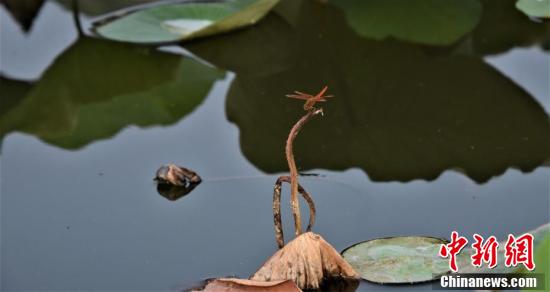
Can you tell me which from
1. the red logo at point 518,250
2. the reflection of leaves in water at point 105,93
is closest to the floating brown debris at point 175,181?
the reflection of leaves in water at point 105,93

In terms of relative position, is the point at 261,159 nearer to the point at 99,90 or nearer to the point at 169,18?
the point at 99,90

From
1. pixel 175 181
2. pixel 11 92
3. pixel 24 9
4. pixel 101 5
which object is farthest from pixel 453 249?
pixel 24 9

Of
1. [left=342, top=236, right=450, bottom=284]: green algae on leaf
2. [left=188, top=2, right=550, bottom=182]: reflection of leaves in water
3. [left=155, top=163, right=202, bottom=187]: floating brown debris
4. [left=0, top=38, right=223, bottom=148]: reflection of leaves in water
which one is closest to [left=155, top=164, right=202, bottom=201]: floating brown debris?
[left=155, top=163, right=202, bottom=187]: floating brown debris

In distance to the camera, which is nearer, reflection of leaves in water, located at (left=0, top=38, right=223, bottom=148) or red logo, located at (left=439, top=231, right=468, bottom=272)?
red logo, located at (left=439, top=231, right=468, bottom=272)

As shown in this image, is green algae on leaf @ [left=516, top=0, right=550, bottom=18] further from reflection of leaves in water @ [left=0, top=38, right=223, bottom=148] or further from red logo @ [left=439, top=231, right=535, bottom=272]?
red logo @ [left=439, top=231, right=535, bottom=272]

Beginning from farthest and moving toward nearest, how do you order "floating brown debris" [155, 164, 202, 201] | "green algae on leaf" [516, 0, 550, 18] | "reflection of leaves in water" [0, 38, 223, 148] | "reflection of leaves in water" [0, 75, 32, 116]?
1. "green algae on leaf" [516, 0, 550, 18]
2. "reflection of leaves in water" [0, 75, 32, 116]
3. "reflection of leaves in water" [0, 38, 223, 148]
4. "floating brown debris" [155, 164, 202, 201]

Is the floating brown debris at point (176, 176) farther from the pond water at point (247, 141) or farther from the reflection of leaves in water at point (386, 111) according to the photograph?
the reflection of leaves in water at point (386, 111)
